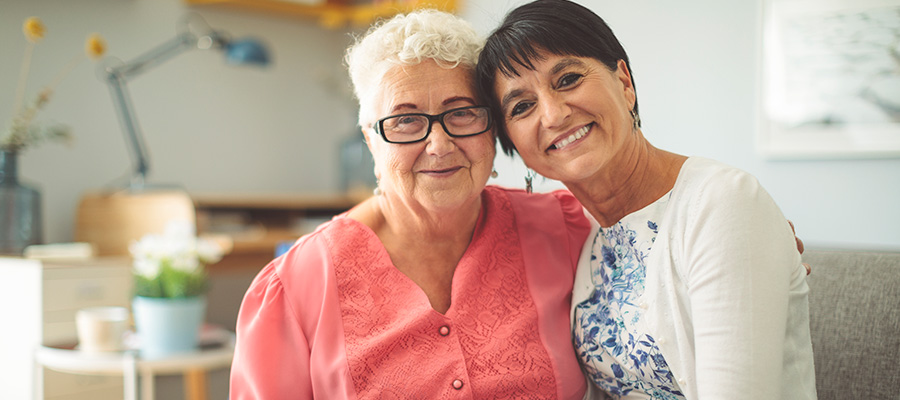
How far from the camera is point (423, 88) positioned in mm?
1220

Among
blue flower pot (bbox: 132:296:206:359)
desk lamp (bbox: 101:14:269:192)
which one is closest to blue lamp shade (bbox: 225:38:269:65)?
desk lamp (bbox: 101:14:269:192)

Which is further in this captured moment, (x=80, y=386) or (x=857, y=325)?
(x=80, y=386)

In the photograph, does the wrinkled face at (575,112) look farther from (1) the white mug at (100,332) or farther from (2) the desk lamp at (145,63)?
(2) the desk lamp at (145,63)

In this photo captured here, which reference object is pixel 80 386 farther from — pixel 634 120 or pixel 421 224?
pixel 634 120

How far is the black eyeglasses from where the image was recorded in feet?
4.00

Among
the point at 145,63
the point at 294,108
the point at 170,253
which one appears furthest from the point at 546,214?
the point at 294,108

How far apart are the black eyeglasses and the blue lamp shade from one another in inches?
77.9

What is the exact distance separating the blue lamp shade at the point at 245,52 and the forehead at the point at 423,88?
196 centimetres

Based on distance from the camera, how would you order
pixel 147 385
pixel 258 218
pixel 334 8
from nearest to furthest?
pixel 147 385 → pixel 258 218 → pixel 334 8

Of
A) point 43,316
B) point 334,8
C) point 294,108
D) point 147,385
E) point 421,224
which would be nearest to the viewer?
point 421,224

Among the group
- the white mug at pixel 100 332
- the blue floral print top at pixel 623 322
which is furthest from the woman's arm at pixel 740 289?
the white mug at pixel 100 332

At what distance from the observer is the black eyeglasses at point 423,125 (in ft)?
4.00

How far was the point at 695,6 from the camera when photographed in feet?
7.81

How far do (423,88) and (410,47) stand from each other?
3.1 inches
